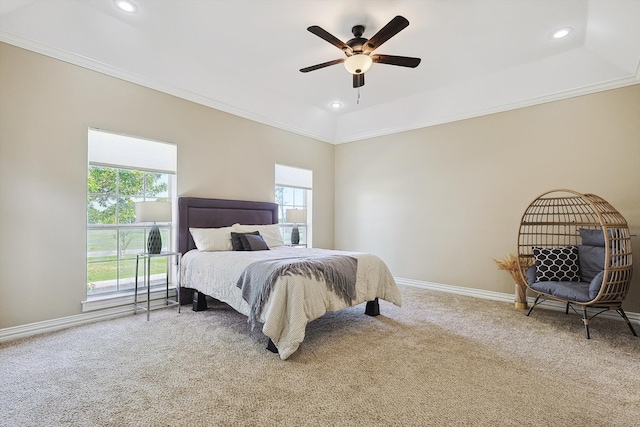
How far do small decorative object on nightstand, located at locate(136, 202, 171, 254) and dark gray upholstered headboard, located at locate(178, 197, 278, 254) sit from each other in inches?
18.9

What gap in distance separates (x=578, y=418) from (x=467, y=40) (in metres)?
3.53

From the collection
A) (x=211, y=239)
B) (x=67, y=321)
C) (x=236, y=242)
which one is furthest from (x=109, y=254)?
(x=236, y=242)

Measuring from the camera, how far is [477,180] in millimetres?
4566

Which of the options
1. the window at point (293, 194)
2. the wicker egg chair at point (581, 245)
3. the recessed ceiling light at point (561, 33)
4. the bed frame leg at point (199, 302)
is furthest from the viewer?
the window at point (293, 194)

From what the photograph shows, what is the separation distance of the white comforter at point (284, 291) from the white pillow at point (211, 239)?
141 mm

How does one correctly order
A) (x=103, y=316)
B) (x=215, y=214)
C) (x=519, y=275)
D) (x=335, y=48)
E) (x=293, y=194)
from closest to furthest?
1. (x=103, y=316)
2. (x=335, y=48)
3. (x=519, y=275)
4. (x=215, y=214)
5. (x=293, y=194)

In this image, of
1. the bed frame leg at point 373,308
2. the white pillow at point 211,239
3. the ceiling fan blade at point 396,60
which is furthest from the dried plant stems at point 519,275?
the white pillow at point 211,239

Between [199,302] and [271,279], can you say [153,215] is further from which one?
[271,279]

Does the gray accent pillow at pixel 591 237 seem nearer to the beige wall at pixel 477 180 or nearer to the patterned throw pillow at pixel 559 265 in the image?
the patterned throw pillow at pixel 559 265

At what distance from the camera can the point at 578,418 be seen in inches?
69.0

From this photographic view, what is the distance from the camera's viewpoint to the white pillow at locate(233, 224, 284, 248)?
4301 mm

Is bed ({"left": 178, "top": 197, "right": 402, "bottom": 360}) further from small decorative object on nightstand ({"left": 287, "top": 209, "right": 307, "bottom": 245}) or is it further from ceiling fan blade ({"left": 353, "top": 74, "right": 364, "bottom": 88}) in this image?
ceiling fan blade ({"left": 353, "top": 74, "right": 364, "bottom": 88})

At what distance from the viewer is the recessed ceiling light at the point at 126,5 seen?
2871 mm

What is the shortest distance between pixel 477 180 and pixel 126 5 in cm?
477
